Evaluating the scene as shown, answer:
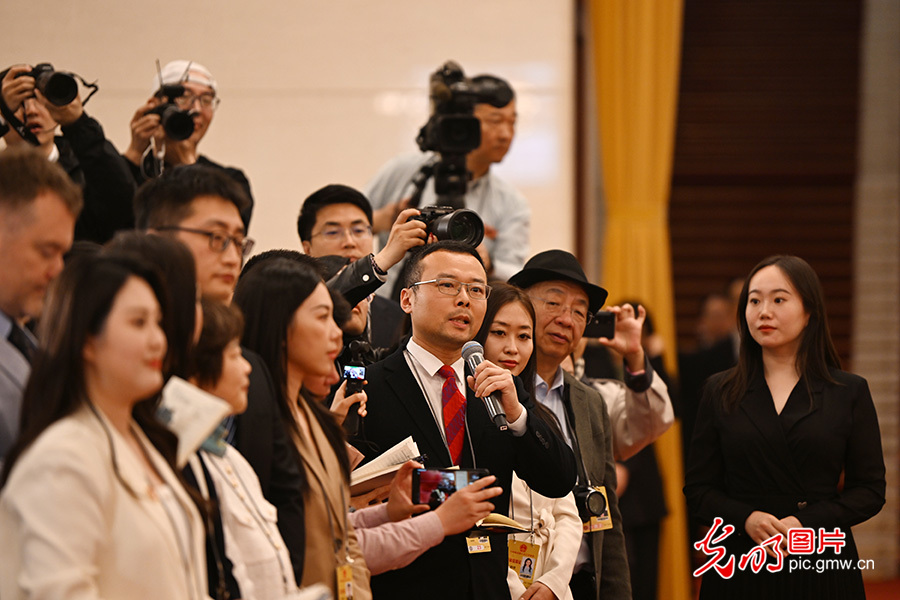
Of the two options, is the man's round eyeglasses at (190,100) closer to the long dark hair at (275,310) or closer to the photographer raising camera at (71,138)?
the photographer raising camera at (71,138)

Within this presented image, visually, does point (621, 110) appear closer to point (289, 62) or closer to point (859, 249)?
point (289, 62)

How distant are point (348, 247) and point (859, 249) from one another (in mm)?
4783

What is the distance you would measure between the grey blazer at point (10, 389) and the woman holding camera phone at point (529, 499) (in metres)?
1.46

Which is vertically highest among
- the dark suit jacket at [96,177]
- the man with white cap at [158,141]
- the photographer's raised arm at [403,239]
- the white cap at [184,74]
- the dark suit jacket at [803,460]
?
the white cap at [184,74]

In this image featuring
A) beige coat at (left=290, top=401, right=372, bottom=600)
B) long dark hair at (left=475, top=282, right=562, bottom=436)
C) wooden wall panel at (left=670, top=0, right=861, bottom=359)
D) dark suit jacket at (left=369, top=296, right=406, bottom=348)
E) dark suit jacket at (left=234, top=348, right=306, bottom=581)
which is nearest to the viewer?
dark suit jacket at (left=234, top=348, right=306, bottom=581)

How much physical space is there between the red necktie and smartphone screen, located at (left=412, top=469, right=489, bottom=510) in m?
0.19

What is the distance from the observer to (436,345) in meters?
2.76

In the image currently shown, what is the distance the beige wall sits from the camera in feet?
17.2

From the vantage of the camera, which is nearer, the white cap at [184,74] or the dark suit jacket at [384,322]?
the dark suit jacket at [384,322]

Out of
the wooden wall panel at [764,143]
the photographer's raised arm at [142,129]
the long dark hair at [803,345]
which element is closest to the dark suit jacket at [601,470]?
the long dark hair at [803,345]

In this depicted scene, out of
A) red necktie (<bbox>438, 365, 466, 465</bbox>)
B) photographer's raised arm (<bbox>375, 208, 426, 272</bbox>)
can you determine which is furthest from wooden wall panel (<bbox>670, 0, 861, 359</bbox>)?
red necktie (<bbox>438, 365, 466, 465</bbox>)

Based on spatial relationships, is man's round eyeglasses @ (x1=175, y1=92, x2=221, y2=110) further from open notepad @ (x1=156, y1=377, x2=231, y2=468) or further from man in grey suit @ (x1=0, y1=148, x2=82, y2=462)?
open notepad @ (x1=156, y1=377, x2=231, y2=468)

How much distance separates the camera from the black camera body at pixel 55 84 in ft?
9.80

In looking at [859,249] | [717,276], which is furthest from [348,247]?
[859,249]
